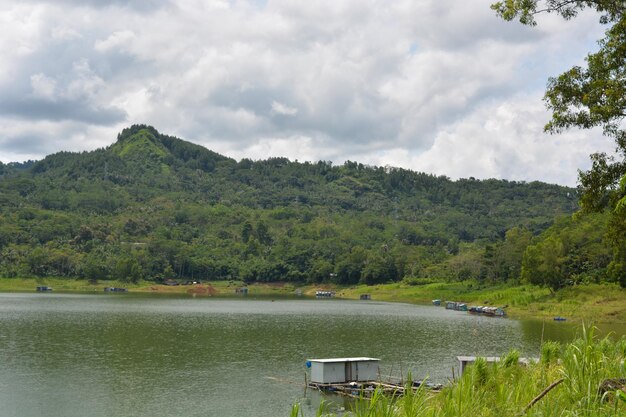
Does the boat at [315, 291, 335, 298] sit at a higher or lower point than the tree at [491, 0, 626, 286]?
lower

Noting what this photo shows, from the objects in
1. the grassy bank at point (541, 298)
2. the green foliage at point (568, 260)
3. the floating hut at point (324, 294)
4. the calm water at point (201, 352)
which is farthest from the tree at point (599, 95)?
the floating hut at point (324, 294)

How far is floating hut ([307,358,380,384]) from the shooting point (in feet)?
132

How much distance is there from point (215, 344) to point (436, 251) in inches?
5731

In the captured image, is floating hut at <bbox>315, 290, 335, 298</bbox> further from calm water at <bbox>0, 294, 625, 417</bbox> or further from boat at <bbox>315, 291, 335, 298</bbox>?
calm water at <bbox>0, 294, 625, 417</bbox>

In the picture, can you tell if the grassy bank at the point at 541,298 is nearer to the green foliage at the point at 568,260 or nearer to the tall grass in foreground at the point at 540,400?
the green foliage at the point at 568,260

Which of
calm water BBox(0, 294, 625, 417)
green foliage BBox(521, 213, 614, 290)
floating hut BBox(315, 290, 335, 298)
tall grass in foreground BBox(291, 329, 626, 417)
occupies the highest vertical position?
green foliage BBox(521, 213, 614, 290)

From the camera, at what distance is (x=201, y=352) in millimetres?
56188

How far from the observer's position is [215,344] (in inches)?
2418

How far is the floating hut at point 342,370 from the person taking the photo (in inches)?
1588

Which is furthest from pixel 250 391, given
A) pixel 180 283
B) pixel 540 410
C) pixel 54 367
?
pixel 180 283

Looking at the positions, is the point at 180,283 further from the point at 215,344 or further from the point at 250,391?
the point at 250,391

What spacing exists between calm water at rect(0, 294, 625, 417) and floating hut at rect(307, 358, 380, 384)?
1.44m

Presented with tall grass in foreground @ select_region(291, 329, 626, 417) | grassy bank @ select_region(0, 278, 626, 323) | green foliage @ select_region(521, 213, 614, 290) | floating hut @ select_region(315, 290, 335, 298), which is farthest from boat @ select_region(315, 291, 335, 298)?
tall grass in foreground @ select_region(291, 329, 626, 417)

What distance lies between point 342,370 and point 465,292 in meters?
97.8
